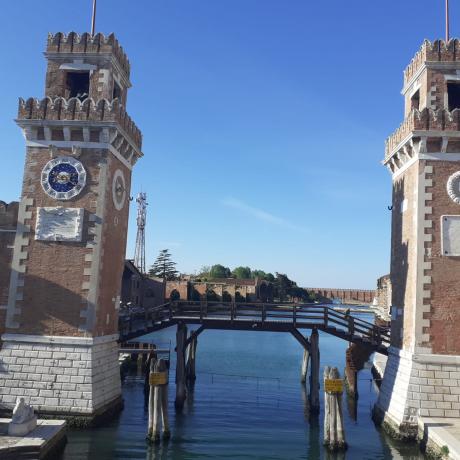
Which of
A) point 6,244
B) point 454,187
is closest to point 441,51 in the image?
point 454,187

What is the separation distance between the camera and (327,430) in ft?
59.2

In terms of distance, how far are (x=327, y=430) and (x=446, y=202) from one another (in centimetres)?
1016

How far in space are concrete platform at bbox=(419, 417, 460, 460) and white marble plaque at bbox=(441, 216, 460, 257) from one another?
6.34 meters

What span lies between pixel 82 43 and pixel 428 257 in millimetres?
17807

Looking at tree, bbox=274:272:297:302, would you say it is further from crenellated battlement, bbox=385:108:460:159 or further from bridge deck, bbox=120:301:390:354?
crenellated battlement, bbox=385:108:460:159

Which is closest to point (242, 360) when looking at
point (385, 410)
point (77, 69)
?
point (385, 410)

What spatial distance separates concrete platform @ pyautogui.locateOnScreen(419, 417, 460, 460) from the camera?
49.8 ft

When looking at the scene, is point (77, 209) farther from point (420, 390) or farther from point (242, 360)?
point (242, 360)

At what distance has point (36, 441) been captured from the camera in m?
15.4

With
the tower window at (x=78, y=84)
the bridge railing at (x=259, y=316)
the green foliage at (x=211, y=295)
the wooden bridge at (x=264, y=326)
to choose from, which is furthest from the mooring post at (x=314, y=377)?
the green foliage at (x=211, y=295)

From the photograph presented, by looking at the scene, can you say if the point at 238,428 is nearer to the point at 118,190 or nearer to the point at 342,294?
the point at 118,190

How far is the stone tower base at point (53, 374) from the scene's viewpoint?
19156 mm

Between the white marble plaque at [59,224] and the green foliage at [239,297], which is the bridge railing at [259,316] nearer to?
the white marble plaque at [59,224]

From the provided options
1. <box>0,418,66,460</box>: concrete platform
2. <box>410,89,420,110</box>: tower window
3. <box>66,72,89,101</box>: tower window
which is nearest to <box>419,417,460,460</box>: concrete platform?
<box>0,418,66,460</box>: concrete platform
